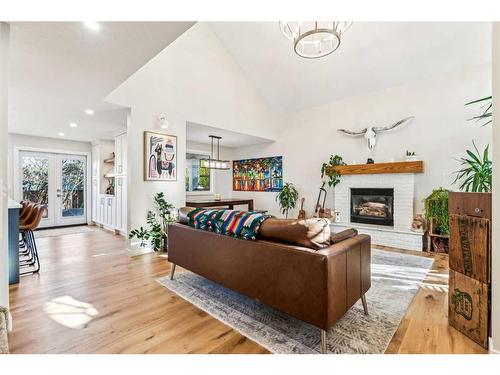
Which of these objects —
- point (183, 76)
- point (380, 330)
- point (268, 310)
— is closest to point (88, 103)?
point (183, 76)

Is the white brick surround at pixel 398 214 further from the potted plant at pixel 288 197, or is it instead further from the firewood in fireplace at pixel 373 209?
the potted plant at pixel 288 197

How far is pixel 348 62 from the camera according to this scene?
14.4 ft

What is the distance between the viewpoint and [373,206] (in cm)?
460

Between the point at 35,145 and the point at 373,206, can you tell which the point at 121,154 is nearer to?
the point at 35,145

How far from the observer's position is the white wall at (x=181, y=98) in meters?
3.66

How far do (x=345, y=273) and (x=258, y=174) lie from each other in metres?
5.21

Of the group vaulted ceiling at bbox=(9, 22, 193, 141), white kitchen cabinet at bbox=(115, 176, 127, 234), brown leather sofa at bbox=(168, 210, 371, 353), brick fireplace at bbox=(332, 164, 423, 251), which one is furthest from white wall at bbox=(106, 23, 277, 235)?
brick fireplace at bbox=(332, 164, 423, 251)

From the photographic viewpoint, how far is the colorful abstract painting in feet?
20.6

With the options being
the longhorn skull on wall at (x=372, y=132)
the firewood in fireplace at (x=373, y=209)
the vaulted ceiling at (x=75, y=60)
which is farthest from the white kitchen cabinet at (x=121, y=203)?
the longhorn skull on wall at (x=372, y=132)

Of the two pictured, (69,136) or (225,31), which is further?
(69,136)

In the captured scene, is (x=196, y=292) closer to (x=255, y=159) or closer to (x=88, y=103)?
(x=88, y=103)

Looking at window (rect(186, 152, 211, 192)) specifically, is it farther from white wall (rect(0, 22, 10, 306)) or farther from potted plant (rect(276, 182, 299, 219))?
white wall (rect(0, 22, 10, 306))

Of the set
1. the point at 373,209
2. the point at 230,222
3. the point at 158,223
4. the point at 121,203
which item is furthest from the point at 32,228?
the point at 373,209
